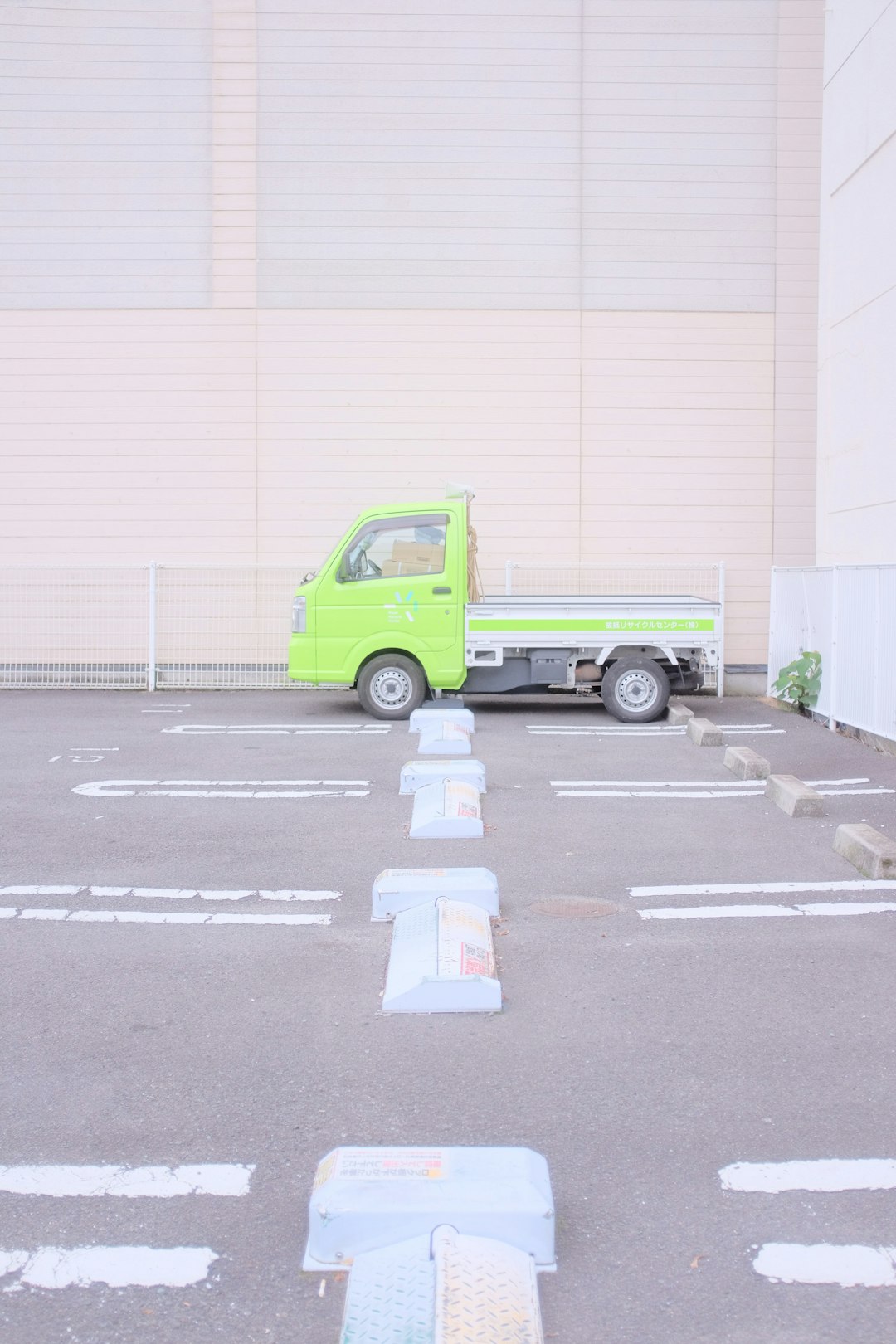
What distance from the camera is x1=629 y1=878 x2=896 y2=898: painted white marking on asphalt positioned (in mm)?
7055

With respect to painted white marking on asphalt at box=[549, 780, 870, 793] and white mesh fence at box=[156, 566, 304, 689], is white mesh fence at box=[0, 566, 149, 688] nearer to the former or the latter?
white mesh fence at box=[156, 566, 304, 689]

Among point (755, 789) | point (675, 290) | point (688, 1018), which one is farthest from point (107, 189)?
point (688, 1018)

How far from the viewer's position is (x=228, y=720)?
14625mm

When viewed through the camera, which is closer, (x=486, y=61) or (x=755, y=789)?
(x=755, y=789)

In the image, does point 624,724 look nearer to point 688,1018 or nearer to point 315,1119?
point 688,1018

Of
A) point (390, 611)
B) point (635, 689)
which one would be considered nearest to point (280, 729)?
point (390, 611)

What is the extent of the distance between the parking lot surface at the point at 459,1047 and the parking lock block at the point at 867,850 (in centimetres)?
12

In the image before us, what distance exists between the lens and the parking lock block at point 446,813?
845 centimetres

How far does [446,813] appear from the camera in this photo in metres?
8.63

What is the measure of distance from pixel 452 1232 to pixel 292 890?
12.7 ft

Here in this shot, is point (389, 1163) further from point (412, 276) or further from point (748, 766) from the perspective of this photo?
point (412, 276)

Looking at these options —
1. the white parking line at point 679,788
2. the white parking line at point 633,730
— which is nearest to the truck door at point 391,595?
the white parking line at point 633,730

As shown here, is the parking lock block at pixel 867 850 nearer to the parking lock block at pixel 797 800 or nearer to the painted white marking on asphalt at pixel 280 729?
the parking lock block at pixel 797 800

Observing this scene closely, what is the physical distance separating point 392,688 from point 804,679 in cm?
455
